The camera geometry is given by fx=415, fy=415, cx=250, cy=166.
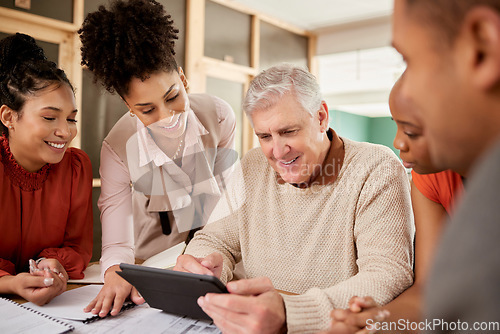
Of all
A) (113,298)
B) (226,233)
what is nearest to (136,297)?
(113,298)

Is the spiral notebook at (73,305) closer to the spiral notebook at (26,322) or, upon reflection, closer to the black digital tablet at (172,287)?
the spiral notebook at (26,322)

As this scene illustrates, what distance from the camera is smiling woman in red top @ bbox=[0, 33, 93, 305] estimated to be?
1.41m

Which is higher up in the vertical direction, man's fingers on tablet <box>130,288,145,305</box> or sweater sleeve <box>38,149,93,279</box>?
sweater sleeve <box>38,149,93,279</box>

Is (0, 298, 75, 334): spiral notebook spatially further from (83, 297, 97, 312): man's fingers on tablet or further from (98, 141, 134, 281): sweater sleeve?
(98, 141, 134, 281): sweater sleeve

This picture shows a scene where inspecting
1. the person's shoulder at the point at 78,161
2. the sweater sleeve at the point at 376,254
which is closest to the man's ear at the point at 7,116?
the person's shoulder at the point at 78,161

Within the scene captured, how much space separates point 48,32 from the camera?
3.35 metres

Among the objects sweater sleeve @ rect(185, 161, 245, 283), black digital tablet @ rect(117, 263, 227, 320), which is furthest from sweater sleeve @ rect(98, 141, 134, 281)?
black digital tablet @ rect(117, 263, 227, 320)

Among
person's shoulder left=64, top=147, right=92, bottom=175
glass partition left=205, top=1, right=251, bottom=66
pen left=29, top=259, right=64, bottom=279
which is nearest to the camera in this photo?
pen left=29, top=259, right=64, bottom=279

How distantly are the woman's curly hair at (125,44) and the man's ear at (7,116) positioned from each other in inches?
12.1

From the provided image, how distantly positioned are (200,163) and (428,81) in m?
1.33

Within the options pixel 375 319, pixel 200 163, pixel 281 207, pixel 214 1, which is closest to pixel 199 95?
pixel 200 163

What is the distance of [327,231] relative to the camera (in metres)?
1.28

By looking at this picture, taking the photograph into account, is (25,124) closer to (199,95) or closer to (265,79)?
(199,95)

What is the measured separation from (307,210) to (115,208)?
70 centimetres
